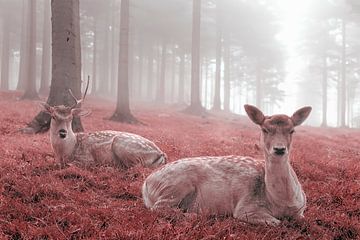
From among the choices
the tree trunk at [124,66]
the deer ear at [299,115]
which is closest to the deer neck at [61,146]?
the deer ear at [299,115]

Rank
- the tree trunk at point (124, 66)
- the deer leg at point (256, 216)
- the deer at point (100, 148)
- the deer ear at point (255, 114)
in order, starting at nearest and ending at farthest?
the deer leg at point (256, 216) → the deer ear at point (255, 114) → the deer at point (100, 148) → the tree trunk at point (124, 66)

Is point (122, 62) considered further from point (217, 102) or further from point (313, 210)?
point (217, 102)

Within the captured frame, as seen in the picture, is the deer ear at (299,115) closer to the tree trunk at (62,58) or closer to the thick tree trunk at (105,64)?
the tree trunk at (62,58)

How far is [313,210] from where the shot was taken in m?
5.27

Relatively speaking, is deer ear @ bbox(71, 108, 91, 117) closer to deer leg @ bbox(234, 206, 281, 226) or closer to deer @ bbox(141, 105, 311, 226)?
deer @ bbox(141, 105, 311, 226)

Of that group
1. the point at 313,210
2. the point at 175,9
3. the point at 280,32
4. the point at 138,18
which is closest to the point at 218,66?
the point at 175,9

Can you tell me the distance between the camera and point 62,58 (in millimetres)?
11438

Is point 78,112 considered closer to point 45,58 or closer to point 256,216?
point 256,216

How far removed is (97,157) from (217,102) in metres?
28.4

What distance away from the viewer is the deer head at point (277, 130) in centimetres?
448

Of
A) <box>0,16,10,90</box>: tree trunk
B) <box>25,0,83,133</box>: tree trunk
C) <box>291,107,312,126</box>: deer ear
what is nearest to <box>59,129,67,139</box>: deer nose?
<box>25,0,83,133</box>: tree trunk

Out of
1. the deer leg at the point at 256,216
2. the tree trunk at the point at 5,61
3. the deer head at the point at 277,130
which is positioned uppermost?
the tree trunk at the point at 5,61

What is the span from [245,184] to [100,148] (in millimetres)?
3664

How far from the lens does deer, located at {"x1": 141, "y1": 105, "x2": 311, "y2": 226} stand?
466 centimetres
